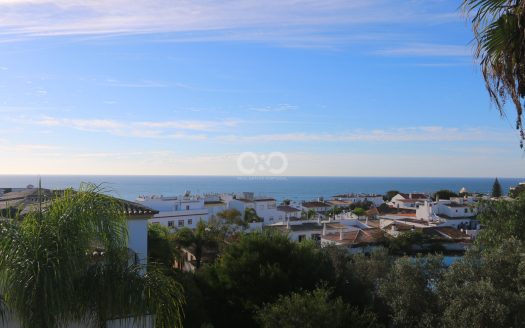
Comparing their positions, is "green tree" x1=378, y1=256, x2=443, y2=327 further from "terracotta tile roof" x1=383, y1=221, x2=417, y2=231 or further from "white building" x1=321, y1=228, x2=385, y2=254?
"terracotta tile roof" x1=383, y1=221, x2=417, y2=231

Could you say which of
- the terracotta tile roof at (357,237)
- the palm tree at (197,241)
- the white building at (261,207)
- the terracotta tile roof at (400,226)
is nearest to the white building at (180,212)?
Answer: the white building at (261,207)

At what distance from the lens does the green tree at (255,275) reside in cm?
1620

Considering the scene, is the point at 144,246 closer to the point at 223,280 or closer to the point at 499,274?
the point at 223,280

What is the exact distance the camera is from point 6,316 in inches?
319

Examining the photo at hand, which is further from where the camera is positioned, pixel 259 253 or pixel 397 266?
pixel 259 253

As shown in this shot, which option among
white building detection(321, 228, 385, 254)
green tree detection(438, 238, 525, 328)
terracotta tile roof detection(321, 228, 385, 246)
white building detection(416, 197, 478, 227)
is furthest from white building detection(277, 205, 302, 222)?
green tree detection(438, 238, 525, 328)

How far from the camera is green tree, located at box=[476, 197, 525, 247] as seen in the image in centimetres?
1391

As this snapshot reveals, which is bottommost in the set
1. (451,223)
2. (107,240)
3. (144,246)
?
(451,223)

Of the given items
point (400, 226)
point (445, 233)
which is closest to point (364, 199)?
point (400, 226)

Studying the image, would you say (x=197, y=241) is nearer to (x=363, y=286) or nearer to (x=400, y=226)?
(x=363, y=286)

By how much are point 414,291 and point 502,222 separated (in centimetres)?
442

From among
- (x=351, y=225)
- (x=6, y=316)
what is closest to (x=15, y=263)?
(x=6, y=316)

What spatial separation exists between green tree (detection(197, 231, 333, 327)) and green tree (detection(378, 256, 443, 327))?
4.03 m

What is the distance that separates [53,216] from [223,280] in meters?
10.6
